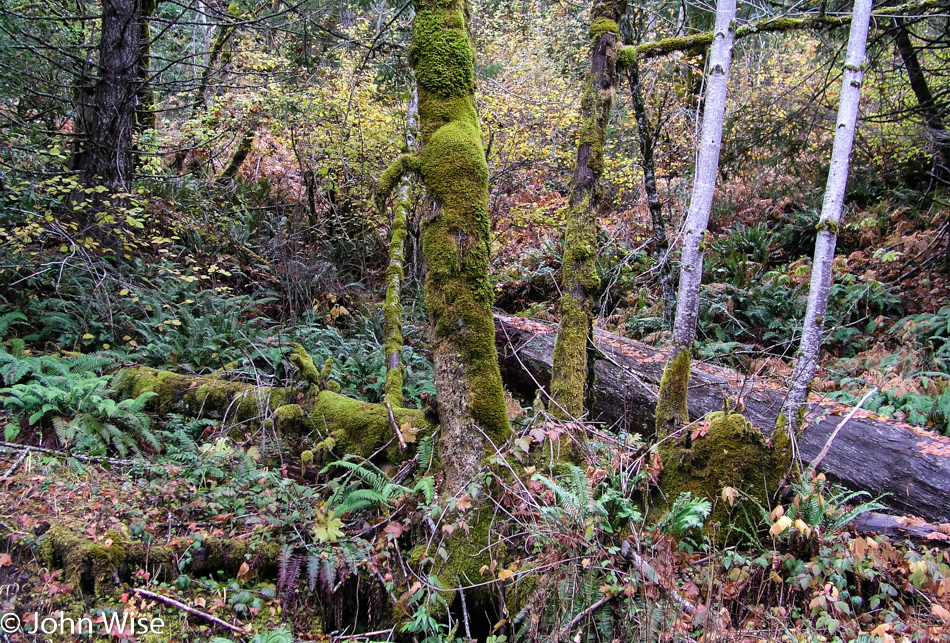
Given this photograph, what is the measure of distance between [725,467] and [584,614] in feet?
→ 5.47

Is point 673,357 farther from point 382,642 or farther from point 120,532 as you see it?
point 120,532

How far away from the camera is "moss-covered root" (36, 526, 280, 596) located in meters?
3.19

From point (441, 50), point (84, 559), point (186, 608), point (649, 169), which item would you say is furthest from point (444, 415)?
point (649, 169)

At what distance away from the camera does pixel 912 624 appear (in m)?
2.99

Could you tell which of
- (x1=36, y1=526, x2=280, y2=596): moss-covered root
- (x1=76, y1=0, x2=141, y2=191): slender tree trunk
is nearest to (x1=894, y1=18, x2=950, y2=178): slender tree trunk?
(x1=36, y1=526, x2=280, y2=596): moss-covered root

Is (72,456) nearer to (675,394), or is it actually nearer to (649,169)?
(675,394)

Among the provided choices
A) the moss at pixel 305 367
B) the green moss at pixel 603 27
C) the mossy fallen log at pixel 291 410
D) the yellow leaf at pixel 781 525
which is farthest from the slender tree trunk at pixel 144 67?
the yellow leaf at pixel 781 525

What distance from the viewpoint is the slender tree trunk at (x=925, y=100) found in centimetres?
774

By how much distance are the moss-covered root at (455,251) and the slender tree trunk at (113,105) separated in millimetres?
5102

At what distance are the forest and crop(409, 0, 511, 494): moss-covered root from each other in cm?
A: 2

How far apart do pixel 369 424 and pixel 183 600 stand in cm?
191

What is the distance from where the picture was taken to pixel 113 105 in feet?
22.6

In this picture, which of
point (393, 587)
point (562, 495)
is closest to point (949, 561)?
point (562, 495)

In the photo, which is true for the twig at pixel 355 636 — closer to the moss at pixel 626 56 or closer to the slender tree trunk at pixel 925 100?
the moss at pixel 626 56
